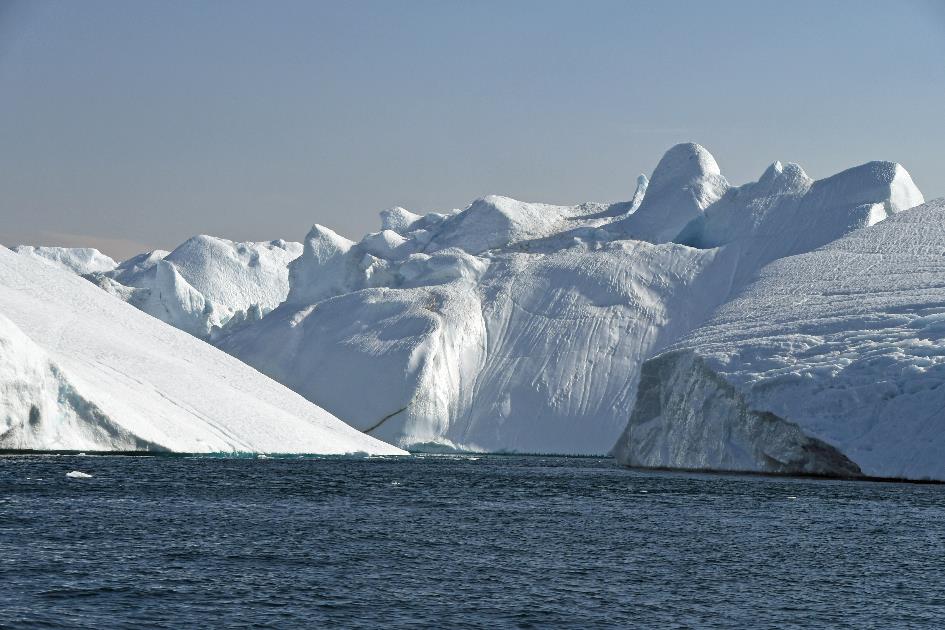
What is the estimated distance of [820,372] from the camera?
173ft

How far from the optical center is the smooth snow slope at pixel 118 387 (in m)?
50.8

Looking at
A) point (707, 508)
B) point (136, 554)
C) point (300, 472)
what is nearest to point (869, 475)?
point (707, 508)

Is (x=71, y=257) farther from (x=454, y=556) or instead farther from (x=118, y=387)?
(x=454, y=556)

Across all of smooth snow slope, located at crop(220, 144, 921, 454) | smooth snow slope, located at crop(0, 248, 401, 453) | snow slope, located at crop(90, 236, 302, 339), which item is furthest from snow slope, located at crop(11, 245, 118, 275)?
smooth snow slope, located at crop(0, 248, 401, 453)

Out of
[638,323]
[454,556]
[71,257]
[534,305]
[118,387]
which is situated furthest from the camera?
[71,257]

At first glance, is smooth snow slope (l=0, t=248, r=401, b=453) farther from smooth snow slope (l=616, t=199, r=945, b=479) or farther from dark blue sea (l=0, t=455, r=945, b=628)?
smooth snow slope (l=616, t=199, r=945, b=479)

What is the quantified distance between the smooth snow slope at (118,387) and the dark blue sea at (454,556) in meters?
7.05

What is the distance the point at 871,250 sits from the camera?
7394 centimetres

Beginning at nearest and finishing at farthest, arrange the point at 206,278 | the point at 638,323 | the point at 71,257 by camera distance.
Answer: the point at 638,323, the point at 206,278, the point at 71,257

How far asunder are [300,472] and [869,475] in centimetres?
2213

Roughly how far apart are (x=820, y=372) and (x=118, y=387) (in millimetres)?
30358

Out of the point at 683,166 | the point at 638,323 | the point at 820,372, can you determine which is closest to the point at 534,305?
the point at 638,323

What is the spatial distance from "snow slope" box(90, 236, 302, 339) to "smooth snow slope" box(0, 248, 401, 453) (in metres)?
60.3

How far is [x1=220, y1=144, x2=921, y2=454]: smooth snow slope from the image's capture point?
95.9 metres
